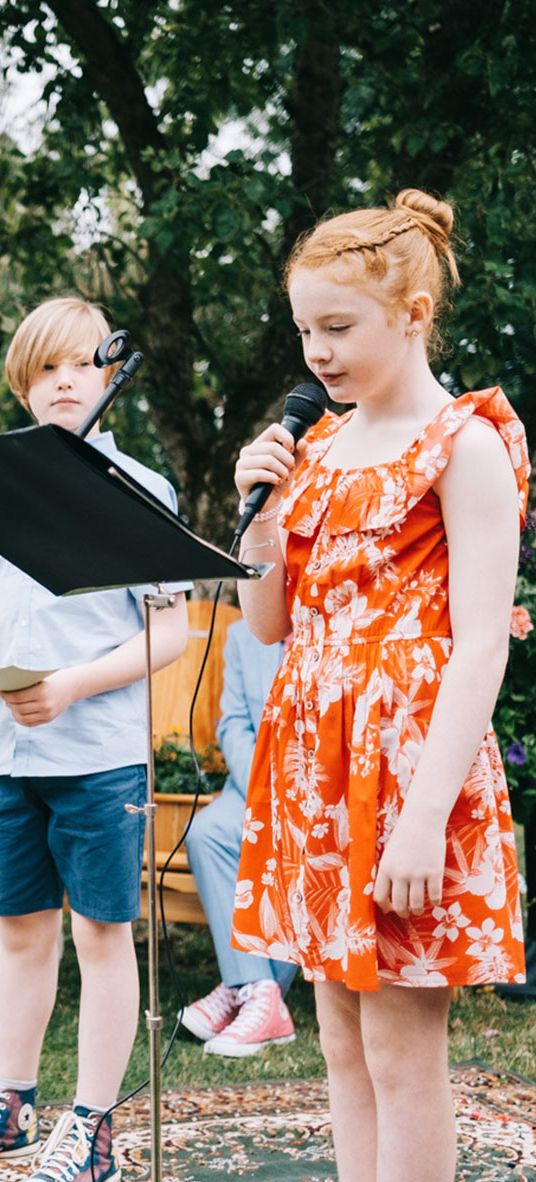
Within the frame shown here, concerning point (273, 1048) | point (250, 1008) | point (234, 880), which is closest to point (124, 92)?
point (234, 880)

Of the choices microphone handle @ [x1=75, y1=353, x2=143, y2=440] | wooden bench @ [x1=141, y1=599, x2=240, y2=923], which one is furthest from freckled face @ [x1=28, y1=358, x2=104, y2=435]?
wooden bench @ [x1=141, y1=599, x2=240, y2=923]

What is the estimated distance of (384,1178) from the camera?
64.0 inches

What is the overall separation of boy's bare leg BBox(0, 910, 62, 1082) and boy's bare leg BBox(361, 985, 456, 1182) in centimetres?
104

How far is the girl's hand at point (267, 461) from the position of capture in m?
1.70

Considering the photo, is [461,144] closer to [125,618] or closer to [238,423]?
[238,423]

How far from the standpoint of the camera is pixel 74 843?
2.42m

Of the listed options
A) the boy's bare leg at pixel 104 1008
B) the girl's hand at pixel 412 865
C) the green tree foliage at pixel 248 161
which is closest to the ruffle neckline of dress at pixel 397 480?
the girl's hand at pixel 412 865

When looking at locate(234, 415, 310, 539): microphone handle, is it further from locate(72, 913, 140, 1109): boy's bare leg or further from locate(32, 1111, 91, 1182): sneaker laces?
locate(32, 1111, 91, 1182): sneaker laces

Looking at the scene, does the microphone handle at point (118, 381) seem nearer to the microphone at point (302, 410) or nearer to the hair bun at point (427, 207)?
Result: the microphone at point (302, 410)

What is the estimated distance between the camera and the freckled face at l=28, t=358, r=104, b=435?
2504 millimetres

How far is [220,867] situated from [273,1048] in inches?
21.5

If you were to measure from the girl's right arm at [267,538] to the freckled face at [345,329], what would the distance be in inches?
4.3

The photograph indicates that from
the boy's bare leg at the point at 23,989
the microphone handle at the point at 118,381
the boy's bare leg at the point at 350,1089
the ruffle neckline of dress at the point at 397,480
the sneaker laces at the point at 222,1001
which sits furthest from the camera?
the sneaker laces at the point at 222,1001

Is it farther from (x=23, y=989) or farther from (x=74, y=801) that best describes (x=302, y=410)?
(x=23, y=989)
